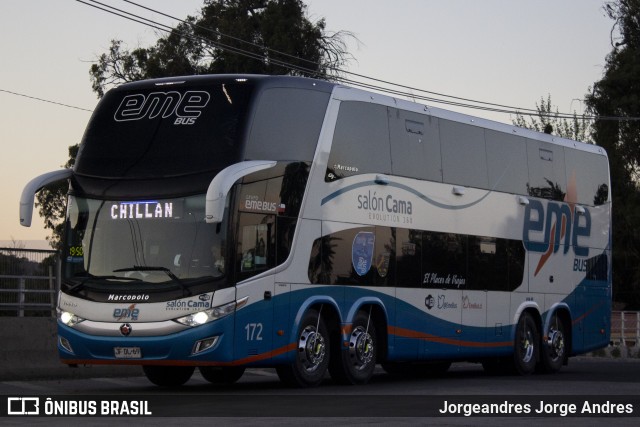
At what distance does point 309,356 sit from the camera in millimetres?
20016

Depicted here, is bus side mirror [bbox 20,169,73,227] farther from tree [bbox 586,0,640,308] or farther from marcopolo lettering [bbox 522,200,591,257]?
tree [bbox 586,0,640,308]

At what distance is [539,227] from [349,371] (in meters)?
6.94

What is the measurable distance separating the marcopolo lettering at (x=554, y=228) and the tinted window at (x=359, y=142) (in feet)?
16.4

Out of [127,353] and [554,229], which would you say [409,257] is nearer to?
[554,229]

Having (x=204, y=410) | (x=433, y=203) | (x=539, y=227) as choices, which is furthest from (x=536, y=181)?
(x=204, y=410)

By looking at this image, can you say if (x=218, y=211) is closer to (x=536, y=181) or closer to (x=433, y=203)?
(x=433, y=203)

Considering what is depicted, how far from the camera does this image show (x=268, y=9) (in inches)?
2143

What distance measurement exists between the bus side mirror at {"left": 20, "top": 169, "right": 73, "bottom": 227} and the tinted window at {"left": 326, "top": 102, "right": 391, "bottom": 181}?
3.81 meters

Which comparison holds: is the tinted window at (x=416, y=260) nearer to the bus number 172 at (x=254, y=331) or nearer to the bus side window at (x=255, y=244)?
the bus side window at (x=255, y=244)

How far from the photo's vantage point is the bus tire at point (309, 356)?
64.7 ft

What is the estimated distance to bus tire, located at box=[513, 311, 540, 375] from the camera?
2578 cm

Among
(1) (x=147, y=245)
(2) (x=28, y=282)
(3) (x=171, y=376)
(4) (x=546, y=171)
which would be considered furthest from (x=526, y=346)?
(1) (x=147, y=245)

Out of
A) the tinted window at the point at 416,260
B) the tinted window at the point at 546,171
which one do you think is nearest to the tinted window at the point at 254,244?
the tinted window at the point at 416,260

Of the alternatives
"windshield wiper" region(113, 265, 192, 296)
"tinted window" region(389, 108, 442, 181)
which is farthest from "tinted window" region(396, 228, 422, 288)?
"windshield wiper" region(113, 265, 192, 296)
